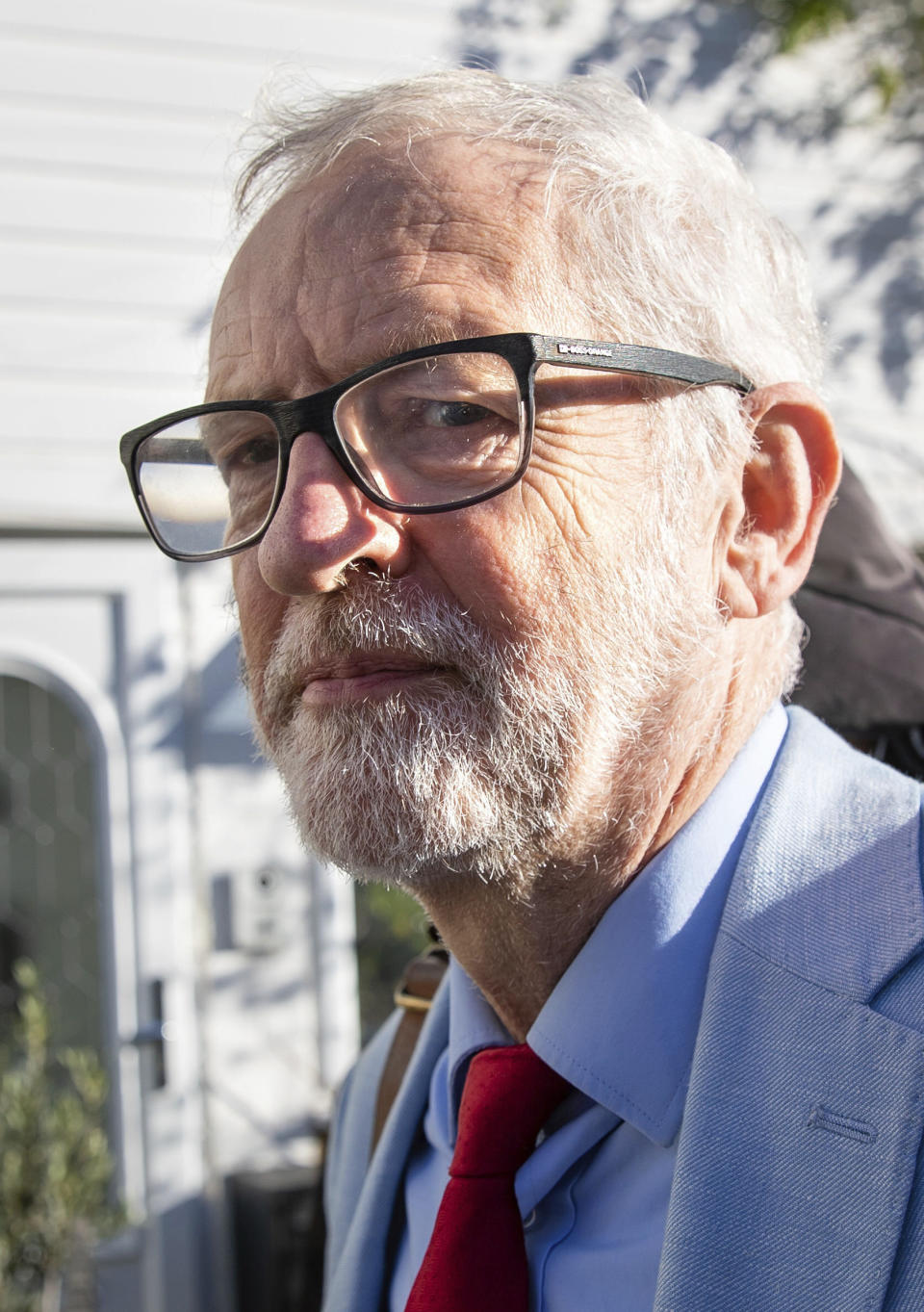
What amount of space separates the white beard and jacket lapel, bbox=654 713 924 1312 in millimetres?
184

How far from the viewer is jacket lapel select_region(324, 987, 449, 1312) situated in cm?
149

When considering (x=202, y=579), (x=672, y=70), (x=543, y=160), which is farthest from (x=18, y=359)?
(x=543, y=160)

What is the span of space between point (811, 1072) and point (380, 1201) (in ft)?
2.33

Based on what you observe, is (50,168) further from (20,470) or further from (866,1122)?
(866,1122)

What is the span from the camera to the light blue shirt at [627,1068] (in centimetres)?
115

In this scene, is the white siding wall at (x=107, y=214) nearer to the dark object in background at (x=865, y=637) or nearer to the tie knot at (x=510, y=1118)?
the dark object in background at (x=865, y=637)

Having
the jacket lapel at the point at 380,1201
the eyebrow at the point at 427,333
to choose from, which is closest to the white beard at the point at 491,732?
the eyebrow at the point at 427,333

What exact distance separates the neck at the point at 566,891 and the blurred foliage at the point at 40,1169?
101 inches

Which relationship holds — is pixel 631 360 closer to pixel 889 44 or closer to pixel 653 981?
pixel 653 981

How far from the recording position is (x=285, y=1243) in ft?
11.6

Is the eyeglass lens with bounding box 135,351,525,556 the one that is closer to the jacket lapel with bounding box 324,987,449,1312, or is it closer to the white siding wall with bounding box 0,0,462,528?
the jacket lapel with bounding box 324,987,449,1312

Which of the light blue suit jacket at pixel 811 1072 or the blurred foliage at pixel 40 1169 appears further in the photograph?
the blurred foliage at pixel 40 1169

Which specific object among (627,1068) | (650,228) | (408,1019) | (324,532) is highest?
(650,228)

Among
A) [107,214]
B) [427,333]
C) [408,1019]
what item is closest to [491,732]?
[427,333]
